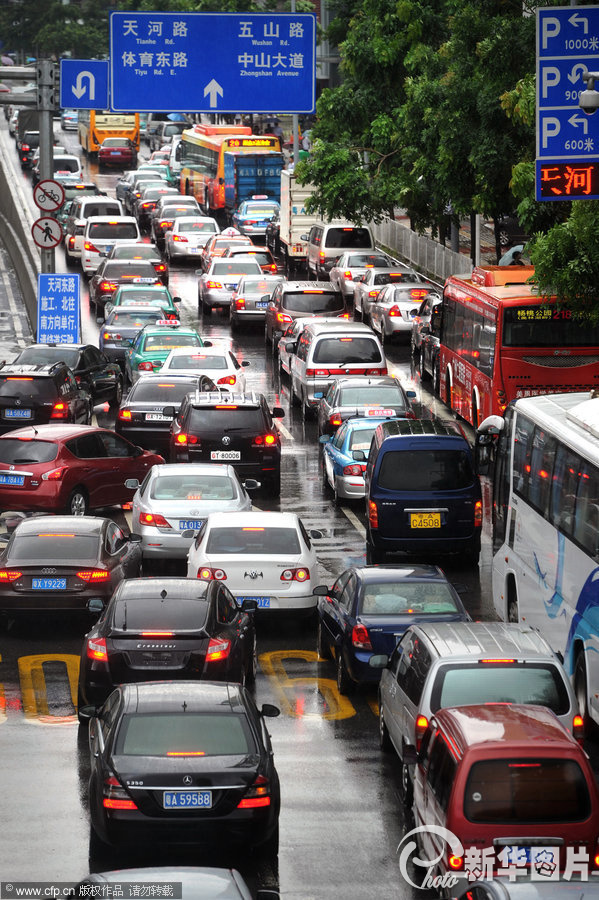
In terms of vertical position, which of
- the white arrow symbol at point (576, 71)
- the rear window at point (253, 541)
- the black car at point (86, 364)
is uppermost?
the white arrow symbol at point (576, 71)

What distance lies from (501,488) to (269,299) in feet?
72.3

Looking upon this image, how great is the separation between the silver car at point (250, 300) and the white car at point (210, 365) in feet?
34.3

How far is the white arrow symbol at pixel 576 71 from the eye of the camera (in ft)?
65.7

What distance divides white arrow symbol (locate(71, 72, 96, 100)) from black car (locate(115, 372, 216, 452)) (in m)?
7.62

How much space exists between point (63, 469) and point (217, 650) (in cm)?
907

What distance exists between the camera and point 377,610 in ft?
53.6

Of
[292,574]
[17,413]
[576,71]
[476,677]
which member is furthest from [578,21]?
[17,413]

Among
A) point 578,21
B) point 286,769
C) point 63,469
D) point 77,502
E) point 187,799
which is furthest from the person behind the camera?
point 77,502

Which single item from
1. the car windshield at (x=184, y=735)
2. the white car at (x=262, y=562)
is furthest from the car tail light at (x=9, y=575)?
the car windshield at (x=184, y=735)

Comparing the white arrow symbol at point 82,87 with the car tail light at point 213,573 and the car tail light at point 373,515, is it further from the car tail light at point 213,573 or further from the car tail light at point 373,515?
the car tail light at point 213,573

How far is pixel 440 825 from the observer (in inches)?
412

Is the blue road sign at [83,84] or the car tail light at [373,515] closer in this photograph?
the car tail light at [373,515]

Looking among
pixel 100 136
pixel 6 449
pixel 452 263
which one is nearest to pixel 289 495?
pixel 6 449

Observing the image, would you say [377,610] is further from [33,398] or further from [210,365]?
[210,365]
